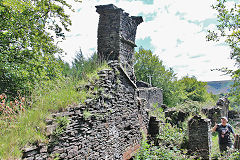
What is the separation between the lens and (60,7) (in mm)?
8141

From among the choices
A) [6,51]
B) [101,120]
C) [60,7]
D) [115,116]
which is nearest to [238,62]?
[115,116]

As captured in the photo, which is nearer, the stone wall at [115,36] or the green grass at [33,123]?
the green grass at [33,123]

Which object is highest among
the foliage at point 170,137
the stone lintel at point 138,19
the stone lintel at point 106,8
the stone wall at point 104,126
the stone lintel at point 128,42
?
the stone lintel at point 106,8

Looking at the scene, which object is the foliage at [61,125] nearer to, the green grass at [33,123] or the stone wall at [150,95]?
the green grass at [33,123]

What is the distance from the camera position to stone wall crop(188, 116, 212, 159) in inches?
317

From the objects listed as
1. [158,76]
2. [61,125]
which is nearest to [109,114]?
[61,125]

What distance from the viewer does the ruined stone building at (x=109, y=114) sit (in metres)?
4.02

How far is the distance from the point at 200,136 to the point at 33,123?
295 inches

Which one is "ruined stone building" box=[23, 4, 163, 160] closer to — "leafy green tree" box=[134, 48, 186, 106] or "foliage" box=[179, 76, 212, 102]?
"leafy green tree" box=[134, 48, 186, 106]

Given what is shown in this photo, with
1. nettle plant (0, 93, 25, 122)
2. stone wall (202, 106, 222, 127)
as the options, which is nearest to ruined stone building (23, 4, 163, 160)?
nettle plant (0, 93, 25, 122)

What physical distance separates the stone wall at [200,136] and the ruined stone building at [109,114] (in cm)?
218

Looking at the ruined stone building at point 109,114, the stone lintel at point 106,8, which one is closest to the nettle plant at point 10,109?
the ruined stone building at point 109,114

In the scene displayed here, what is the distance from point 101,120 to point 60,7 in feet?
19.3

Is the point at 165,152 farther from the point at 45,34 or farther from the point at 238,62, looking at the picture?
the point at 45,34
